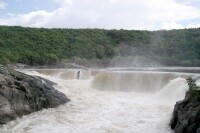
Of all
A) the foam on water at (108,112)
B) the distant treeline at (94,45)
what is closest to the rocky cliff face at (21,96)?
the foam on water at (108,112)

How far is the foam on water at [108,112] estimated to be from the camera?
1535 cm

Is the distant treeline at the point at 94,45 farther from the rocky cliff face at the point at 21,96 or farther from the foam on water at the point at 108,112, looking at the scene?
the rocky cliff face at the point at 21,96

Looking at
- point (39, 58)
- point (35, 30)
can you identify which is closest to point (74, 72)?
point (39, 58)

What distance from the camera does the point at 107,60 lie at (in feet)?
165

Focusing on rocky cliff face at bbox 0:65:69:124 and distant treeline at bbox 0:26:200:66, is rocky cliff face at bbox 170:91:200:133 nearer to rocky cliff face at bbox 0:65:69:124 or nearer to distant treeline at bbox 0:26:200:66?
rocky cliff face at bbox 0:65:69:124

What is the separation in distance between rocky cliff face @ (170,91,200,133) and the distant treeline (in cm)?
2894

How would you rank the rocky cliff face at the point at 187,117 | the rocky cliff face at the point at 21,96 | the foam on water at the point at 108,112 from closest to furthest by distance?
the rocky cliff face at the point at 187,117
the foam on water at the point at 108,112
the rocky cliff face at the point at 21,96

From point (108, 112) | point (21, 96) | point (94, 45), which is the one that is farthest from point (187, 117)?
point (94, 45)

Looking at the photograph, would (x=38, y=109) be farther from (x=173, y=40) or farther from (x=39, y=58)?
(x=173, y=40)

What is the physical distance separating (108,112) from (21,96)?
4046 mm

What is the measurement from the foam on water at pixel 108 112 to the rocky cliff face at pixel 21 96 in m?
0.42

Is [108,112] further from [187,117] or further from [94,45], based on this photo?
[94,45]

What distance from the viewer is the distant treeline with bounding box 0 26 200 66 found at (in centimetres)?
4656

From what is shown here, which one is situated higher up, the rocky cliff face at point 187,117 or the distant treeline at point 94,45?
the distant treeline at point 94,45
